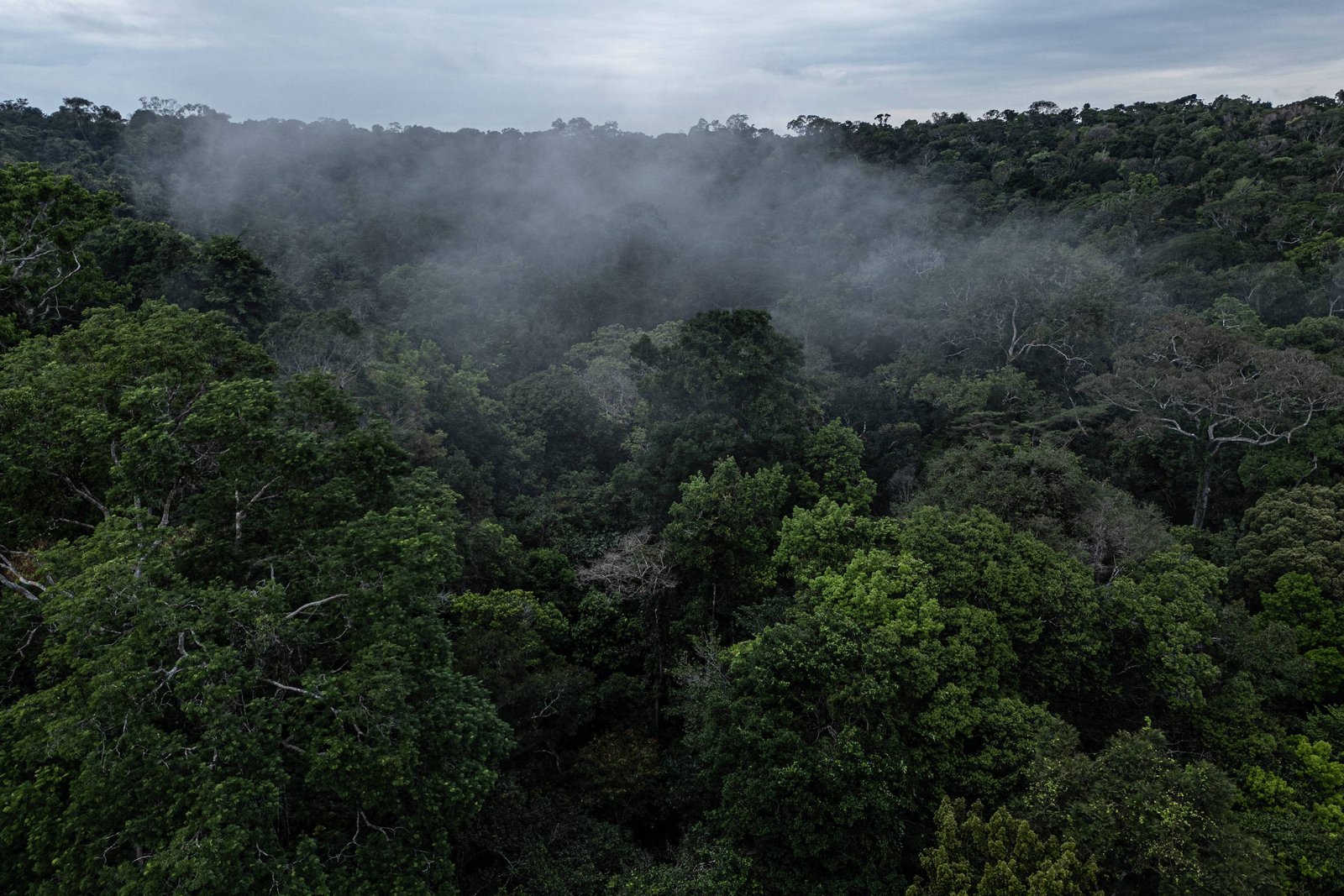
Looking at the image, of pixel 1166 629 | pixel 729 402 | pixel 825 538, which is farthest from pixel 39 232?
pixel 1166 629

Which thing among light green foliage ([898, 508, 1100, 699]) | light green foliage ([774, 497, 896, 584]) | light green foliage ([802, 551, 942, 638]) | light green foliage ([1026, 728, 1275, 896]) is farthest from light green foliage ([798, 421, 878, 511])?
light green foliage ([1026, 728, 1275, 896])

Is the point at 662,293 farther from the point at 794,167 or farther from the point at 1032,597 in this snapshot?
the point at 1032,597

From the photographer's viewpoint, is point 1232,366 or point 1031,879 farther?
point 1232,366

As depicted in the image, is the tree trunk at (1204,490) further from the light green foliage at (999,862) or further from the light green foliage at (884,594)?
the light green foliage at (999,862)

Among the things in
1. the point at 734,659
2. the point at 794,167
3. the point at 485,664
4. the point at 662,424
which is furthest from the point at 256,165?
the point at 734,659

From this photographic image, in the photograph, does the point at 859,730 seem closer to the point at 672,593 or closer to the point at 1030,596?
the point at 1030,596

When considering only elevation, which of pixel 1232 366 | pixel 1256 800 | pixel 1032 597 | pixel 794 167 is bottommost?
pixel 1256 800
